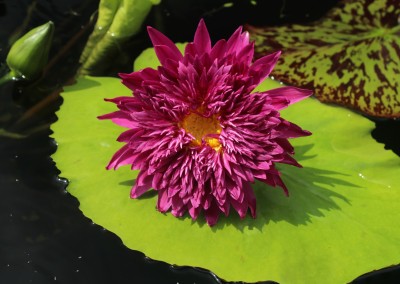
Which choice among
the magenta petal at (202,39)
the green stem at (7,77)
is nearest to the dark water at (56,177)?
the green stem at (7,77)

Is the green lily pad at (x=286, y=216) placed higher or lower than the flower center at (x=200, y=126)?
lower

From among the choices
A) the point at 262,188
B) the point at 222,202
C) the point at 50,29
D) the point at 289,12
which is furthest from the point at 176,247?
the point at 289,12

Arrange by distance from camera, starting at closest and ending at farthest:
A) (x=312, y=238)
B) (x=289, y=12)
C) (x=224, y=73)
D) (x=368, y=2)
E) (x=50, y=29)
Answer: (x=224, y=73) < (x=312, y=238) < (x=50, y=29) < (x=368, y=2) < (x=289, y=12)

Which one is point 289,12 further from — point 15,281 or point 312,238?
point 15,281

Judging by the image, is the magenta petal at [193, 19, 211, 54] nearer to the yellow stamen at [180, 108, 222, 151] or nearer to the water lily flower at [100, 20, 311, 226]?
the water lily flower at [100, 20, 311, 226]

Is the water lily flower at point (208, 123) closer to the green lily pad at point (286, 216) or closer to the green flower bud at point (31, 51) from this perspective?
the green lily pad at point (286, 216)

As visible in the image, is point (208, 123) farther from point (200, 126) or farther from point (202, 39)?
point (202, 39)
